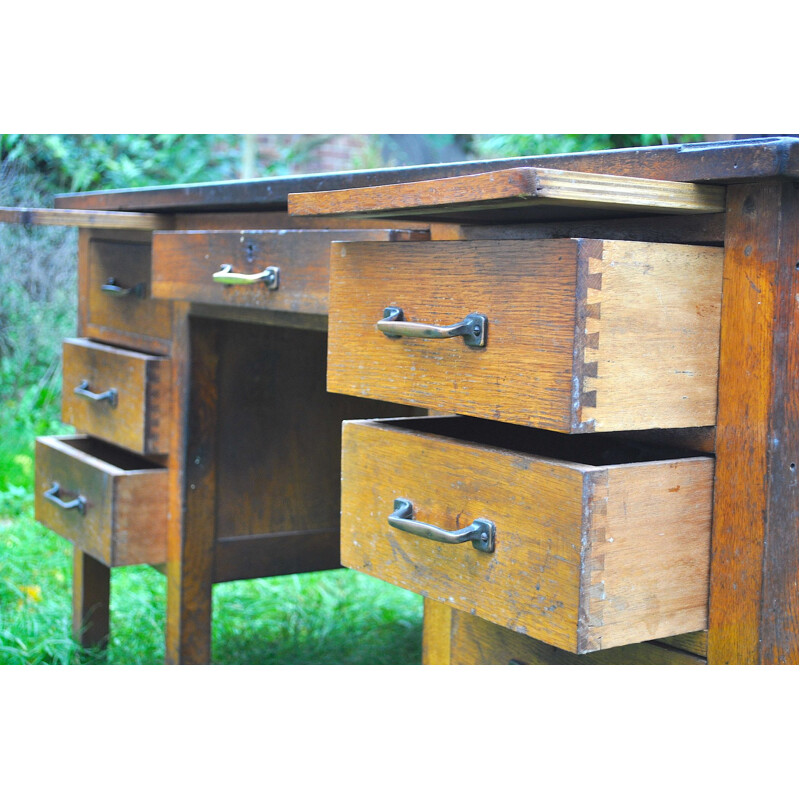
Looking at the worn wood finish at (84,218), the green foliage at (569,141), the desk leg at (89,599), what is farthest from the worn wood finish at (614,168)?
the green foliage at (569,141)

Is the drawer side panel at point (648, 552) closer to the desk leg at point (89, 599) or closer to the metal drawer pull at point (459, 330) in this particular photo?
the metal drawer pull at point (459, 330)

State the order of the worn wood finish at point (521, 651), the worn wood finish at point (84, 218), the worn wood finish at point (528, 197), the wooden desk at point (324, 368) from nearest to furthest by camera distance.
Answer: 1. the worn wood finish at point (528, 197)
2. the wooden desk at point (324, 368)
3. the worn wood finish at point (521, 651)
4. the worn wood finish at point (84, 218)

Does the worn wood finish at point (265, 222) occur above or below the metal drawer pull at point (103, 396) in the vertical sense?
above

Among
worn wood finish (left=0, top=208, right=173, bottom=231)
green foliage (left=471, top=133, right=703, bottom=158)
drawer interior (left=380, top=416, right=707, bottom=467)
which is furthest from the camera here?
green foliage (left=471, top=133, right=703, bottom=158)

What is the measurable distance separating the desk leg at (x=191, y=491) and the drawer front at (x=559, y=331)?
936 mm

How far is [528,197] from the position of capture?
89 cm

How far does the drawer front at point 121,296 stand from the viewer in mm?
2117

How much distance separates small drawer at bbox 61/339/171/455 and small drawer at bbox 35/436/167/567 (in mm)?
70

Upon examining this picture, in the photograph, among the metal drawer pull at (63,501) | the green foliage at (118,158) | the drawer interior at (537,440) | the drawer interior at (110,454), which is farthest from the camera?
the green foliage at (118,158)

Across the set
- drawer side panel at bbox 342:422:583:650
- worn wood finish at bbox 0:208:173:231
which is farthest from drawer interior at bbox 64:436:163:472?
drawer side panel at bbox 342:422:583:650

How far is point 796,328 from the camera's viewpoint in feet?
3.23

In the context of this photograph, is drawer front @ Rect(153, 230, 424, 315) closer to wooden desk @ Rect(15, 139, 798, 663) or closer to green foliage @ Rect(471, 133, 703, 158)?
wooden desk @ Rect(15, 139, 798, 663)

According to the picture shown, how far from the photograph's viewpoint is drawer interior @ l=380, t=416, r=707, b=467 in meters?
1.25

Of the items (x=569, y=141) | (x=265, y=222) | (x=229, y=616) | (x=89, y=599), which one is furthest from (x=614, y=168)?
(x=569, y=141)
